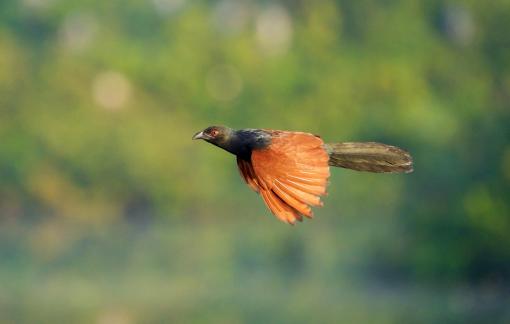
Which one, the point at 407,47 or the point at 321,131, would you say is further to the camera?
the point at 407,47

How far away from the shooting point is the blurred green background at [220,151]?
21938 mm

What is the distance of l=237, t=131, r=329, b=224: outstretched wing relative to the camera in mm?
5703

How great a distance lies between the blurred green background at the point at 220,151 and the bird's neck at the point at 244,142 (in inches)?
559

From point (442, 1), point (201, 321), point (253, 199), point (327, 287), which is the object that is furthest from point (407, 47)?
point (201, 321)

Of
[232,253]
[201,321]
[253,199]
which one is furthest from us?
[253,199]

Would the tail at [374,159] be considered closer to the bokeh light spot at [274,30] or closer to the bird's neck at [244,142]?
the bird's neck at [244,142]

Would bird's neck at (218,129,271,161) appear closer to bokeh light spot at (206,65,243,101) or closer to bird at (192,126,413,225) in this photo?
bird at (192,126,413,225)

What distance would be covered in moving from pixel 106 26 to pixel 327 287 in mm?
13701

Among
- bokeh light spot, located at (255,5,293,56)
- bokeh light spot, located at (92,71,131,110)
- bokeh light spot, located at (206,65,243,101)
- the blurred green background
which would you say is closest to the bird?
the blurred green background

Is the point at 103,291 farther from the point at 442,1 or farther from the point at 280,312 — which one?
the point at 442,1

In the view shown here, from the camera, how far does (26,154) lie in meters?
33.1

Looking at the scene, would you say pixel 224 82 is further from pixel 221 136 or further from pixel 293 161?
pixel 293 161

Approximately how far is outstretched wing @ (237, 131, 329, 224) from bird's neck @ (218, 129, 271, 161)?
0.18 ft

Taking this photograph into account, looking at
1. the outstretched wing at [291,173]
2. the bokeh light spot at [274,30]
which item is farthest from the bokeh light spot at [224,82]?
the outstretched wing at [291,173]
